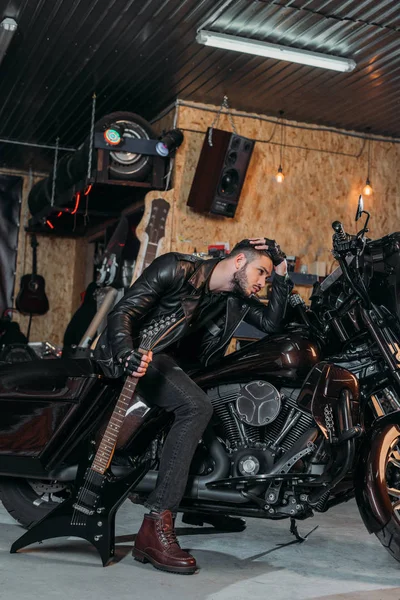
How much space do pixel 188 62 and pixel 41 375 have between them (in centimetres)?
423

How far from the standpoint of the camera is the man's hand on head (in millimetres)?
3347

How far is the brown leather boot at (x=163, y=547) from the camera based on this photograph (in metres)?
2.99

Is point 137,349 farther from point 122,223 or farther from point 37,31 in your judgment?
point 122,223

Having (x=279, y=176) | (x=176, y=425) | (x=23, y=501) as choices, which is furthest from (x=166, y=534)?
(x=279, y=176)

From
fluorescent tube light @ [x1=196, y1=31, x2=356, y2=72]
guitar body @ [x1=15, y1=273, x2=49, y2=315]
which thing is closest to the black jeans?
fluorescent tube light @ [x1=196, y1=31, x2=356, y2=72]

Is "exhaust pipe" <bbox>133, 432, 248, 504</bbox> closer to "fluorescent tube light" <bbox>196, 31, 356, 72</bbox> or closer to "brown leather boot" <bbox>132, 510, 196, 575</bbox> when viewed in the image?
"brown leather boot" <bbox>132, 510, 196, 575</bbox>

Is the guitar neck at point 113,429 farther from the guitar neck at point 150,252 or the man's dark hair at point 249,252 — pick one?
the guitar neck at point 150,252

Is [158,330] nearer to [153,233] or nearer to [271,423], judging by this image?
[271,423]

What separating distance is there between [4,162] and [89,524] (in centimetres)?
839

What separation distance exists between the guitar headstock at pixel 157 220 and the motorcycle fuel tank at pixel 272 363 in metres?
4.40

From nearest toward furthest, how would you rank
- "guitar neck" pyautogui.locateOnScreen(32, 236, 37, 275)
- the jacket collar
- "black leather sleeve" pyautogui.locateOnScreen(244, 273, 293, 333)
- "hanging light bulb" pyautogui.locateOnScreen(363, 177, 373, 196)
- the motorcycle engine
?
the motorcycle engine, the jacket collar, "black leather sleeve" pyautogui.locateOnScreen(244, 273, 293, 333), "hanging light bulb" pyautogui.locateOnScreen(363, 177, 373, 196), "guitar neck" pyautogui.locateOnScreen(32, 236, 37, 275)

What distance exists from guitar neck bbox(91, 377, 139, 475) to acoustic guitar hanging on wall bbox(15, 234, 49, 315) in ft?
26.4

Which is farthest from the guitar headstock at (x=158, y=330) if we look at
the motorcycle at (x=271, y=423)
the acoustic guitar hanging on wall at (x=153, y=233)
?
the acoustic guitar hanging on wall at (x=153, y=233)

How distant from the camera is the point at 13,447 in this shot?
130 inches
